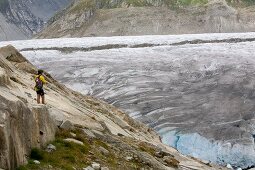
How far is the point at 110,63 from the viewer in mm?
92938

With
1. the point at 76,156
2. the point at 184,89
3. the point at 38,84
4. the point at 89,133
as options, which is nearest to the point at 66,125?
the point at 89,133

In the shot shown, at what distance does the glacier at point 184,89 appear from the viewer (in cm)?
4850

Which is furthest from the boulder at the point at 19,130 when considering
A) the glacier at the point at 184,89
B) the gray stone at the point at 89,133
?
the glacier at the point at 184,89

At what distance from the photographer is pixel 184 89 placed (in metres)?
69.3

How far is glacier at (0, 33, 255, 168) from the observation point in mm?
48500

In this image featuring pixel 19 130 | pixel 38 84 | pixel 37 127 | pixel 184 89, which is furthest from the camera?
pixel 184 89

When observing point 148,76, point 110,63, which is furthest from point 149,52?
point 148,76

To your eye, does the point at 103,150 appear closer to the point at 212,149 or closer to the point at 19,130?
the point at 19,130

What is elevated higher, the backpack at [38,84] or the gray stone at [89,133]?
the backpack at [38,84]

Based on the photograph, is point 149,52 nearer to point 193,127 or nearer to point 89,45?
point 89,45

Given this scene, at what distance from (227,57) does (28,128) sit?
278 feet

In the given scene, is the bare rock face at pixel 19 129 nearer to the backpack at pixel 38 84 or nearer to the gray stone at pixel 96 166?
the gray stone at pixel 96 166

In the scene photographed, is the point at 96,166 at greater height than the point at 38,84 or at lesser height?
lesser

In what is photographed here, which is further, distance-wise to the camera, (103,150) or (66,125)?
(66,125)
